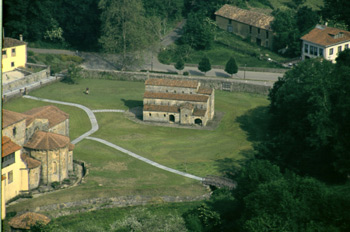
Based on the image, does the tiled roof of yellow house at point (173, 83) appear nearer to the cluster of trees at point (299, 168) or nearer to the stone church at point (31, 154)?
the cluster of trees at point (299, 168)

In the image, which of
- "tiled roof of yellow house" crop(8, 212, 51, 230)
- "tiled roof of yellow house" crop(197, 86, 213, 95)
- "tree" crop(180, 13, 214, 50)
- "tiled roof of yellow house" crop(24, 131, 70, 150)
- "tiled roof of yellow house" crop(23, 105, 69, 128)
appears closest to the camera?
"tiled roof of yellow house" crop(8, 212, 51, 230)

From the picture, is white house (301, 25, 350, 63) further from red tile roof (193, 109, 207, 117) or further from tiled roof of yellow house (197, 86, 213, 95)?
red tile roof (193, 109, 207, 117)


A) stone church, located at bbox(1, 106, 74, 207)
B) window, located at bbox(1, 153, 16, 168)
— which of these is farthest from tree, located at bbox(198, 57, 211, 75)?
window, located at bbox(1, 153, 16, 168)

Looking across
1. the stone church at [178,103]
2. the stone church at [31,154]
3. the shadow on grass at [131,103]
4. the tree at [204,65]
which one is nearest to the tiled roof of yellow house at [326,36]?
the tree at [204,65]

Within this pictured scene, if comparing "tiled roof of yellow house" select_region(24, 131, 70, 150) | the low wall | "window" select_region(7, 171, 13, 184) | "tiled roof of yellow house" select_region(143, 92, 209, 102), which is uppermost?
the low wall

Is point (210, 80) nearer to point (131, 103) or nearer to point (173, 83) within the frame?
point (173, 83)

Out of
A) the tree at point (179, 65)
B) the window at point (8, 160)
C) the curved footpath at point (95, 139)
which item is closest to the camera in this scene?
the window at point (8, 160)

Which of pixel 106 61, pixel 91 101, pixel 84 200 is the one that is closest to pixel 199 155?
pixel 84 200
